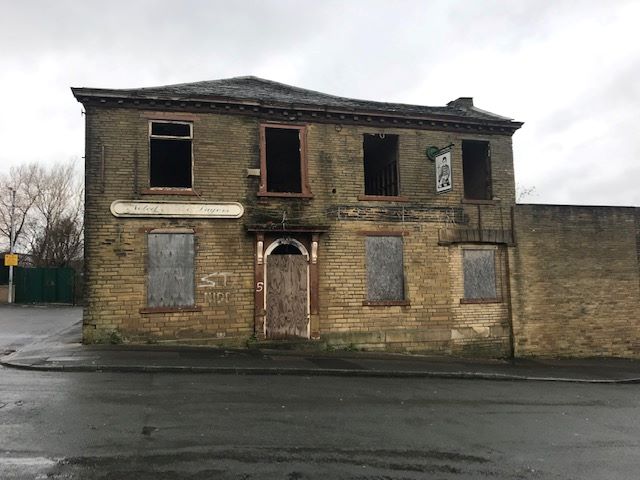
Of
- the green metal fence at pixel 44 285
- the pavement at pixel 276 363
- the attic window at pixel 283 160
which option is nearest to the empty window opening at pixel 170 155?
the attic window at pixel 283 160

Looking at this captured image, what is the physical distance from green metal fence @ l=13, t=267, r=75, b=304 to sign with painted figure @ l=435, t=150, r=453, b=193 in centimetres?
2500

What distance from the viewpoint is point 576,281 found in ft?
52.3

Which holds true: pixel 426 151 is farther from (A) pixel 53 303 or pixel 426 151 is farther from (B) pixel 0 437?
(A) pixel 53 303

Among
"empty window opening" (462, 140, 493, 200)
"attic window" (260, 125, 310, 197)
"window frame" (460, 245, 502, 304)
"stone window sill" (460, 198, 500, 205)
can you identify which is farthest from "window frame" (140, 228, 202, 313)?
"empty window opening" (462, 140, 493, 200)

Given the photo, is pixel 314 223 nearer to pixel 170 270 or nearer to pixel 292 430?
pixel 170 270

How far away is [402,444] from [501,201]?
11236 mm

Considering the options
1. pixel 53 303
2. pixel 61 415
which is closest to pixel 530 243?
Result: pixel 61 415

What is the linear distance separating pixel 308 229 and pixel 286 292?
1748 mm

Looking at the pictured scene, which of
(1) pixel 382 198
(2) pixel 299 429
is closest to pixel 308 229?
(1) pixel 382 198

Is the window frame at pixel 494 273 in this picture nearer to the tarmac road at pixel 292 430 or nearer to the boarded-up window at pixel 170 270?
the tarmac road at pixel 292 430

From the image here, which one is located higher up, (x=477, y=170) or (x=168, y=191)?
(x=477, y=170)

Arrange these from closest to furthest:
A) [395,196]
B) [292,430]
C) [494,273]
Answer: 1. [292,430]
2. [395,196]
3. [494,273]

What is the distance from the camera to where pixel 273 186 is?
61.0 feet

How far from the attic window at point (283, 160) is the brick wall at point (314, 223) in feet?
0.80
